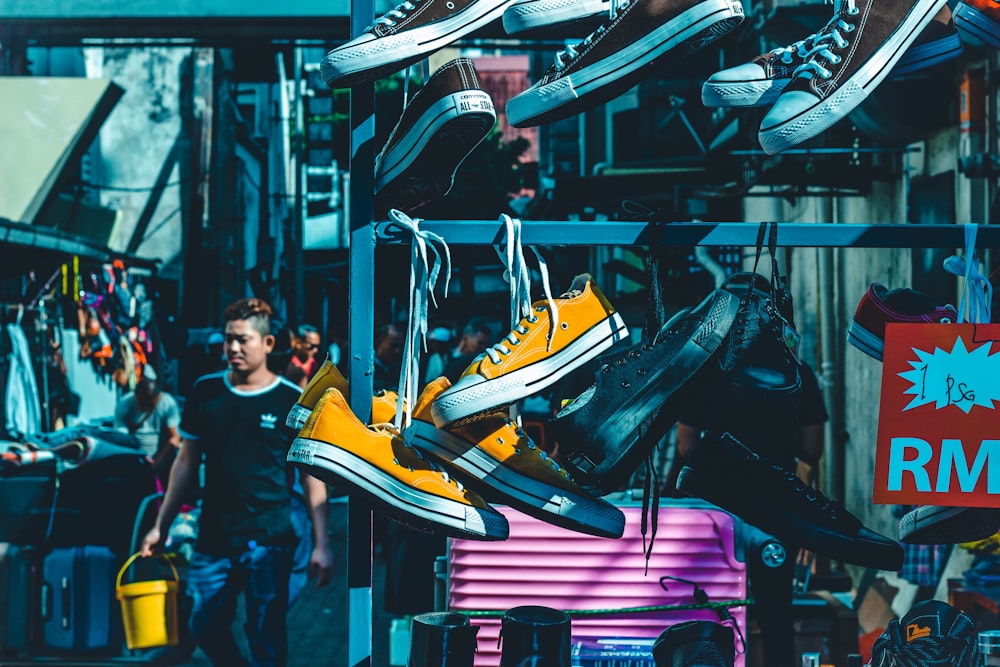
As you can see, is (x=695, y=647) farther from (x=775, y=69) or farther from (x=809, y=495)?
(x=775, y=69)

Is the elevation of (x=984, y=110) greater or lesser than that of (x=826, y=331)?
greater

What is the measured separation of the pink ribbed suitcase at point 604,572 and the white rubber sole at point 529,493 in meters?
0.84

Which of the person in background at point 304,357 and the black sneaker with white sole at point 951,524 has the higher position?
the person in background at point 304,357

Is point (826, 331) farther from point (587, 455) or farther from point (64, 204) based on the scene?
point (587, 455)

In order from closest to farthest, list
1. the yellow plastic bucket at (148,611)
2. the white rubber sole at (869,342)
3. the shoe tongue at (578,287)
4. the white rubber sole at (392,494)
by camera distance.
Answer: the white rubber sole at (392,494) < the shoe tongue at (578,287) < the white rubber sole at (869,342) < the yellow plastic bucket at (148,611)

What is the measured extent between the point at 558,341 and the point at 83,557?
185 inches

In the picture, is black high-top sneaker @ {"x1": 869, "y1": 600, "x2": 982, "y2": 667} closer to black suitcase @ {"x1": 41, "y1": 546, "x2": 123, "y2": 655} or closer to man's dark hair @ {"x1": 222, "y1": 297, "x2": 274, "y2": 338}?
man's dark hair @ {"x1": 222, "y1": 297, "x2": 274, "y2": 338}

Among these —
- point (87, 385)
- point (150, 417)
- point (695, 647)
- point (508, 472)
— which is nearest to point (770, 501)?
point (695, 647)

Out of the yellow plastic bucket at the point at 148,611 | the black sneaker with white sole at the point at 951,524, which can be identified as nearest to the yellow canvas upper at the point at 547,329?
the black sneaker with white sole at the point at 951,524

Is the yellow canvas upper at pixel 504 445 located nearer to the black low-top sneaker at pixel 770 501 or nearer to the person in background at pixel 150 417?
the black low-top sneaker at pixel 770 501

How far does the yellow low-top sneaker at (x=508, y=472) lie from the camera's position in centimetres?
231

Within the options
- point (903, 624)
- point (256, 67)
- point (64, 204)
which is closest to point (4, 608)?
point (64, 204)

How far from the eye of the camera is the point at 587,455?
7.59ft

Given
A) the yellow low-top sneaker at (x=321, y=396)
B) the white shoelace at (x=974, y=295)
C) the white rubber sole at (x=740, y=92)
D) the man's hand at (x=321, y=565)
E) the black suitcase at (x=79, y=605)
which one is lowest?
the black suitcase at (x=79, y=605)
